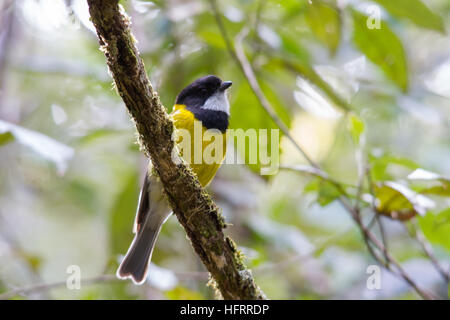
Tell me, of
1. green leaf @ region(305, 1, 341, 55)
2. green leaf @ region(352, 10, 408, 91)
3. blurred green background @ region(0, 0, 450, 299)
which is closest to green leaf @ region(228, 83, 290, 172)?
blurred green background @ region(0, 0, 450, 299)

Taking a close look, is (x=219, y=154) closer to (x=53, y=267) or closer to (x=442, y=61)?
(x=53, y=267)

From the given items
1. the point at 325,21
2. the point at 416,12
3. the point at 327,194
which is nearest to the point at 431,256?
the point at 327,194

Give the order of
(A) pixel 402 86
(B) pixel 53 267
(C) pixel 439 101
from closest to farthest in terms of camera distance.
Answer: (A) pixel 402 86
(B) pixel 53 267
(C) pixel 439 101

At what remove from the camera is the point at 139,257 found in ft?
10.3

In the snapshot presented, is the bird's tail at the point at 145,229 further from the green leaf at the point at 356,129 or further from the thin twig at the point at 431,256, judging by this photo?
the thin twig at the point at 431,256

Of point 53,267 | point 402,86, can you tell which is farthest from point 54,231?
point 402,86

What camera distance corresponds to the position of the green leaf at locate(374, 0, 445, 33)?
2580mm

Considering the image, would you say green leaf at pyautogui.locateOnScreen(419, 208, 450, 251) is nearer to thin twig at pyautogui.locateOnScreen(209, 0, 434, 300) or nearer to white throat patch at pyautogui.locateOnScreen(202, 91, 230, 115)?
thin twig at pyautogui.locateOnScreen(209, 0, 434, 300)

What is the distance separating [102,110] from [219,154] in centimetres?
230

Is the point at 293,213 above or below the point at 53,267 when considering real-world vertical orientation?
above

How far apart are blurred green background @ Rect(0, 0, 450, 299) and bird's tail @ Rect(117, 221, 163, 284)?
106 millimetres

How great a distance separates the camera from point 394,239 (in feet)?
16.5
